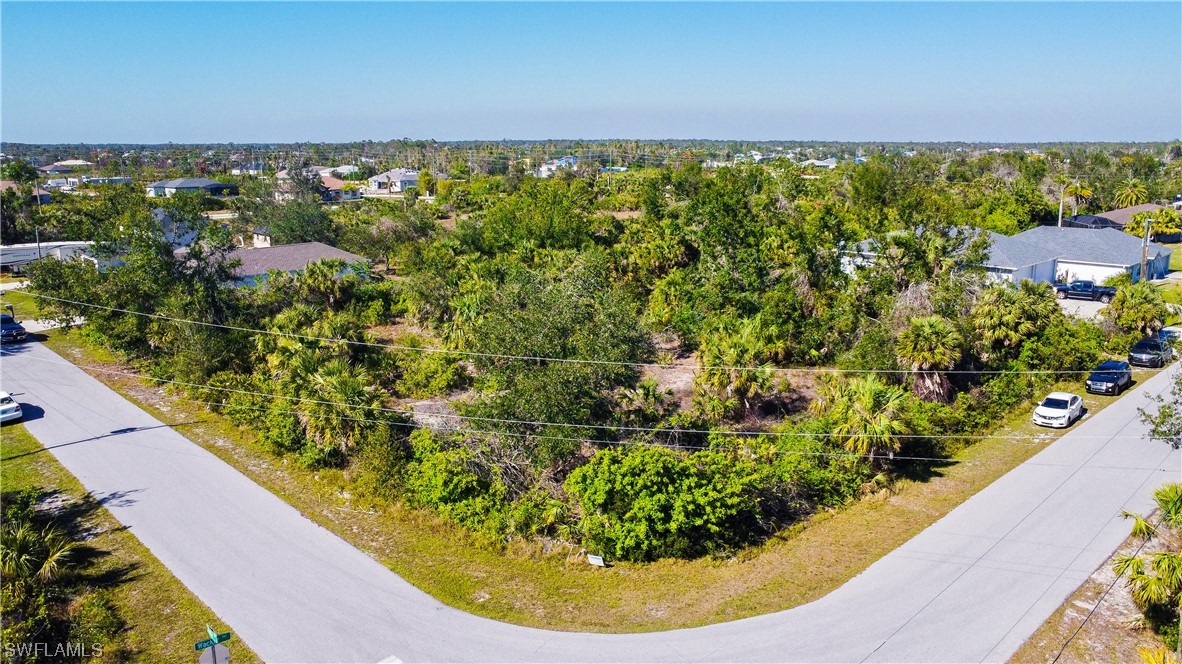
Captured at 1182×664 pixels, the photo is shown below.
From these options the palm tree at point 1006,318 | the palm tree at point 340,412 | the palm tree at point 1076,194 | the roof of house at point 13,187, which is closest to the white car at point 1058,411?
the palm tree at point 1006,318

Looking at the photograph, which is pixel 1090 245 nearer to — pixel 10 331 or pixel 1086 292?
pixel 1086 292

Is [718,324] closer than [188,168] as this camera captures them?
Yes

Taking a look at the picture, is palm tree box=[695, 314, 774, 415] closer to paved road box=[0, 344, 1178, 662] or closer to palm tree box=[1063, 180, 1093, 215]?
paved road box=[0, 344, 1178, 662]

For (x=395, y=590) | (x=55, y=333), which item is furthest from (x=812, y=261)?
(x=55, y=333)

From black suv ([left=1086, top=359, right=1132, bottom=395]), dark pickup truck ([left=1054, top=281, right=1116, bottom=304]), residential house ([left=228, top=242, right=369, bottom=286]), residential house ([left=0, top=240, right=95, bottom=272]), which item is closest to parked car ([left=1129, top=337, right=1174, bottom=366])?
black suv ([left=1086, top=359, right=1132, bottom=395])

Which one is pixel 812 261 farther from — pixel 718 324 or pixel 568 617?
pixel 568 617

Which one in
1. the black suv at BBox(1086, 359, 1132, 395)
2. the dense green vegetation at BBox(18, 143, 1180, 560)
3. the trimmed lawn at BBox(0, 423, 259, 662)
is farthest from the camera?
the black suv at BBox(1086, 359, 1132, 395)

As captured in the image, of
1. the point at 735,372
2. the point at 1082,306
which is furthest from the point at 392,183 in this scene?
the point at 735,372
